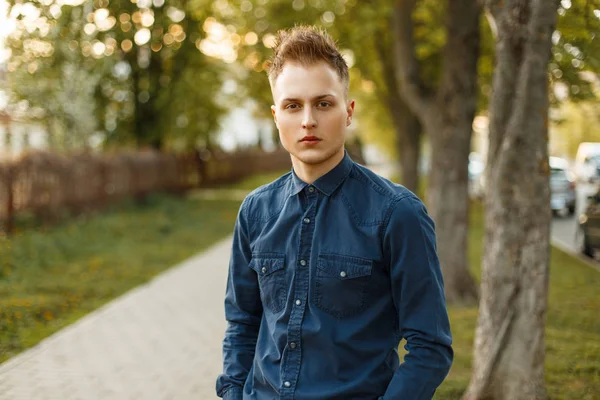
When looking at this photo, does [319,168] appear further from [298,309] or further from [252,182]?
[252,182]

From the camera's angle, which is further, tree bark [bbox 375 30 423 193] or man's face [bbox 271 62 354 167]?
tree bark [bbox 375 30 423 193]

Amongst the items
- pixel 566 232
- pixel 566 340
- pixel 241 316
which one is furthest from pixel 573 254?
pixel 241 316

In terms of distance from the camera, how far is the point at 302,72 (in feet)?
7.54

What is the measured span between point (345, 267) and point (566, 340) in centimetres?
627

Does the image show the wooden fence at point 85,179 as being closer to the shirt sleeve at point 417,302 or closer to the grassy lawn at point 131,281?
the grassy lawn at point 131,281

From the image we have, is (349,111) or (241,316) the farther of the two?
(241,316)

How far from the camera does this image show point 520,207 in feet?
16.5

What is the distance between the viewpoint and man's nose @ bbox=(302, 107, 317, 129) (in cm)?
226

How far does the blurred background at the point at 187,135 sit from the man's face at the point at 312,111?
10.1ft

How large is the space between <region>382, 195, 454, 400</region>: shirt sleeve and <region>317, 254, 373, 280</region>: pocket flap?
8 cm

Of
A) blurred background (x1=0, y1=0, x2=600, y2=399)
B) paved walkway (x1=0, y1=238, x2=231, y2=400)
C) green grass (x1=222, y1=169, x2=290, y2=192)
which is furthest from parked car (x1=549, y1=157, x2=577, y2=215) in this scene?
paved walkway (x1=0, y1=238, x2=231, y2=400)

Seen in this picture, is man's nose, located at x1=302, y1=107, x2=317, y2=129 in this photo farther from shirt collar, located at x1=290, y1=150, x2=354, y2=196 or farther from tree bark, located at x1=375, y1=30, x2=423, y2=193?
tree bark, located at x1=375, y1=30, x2=423, y2=193

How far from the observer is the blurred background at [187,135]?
7867mm

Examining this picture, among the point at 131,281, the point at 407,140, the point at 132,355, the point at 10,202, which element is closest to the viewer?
the point at 132,355
